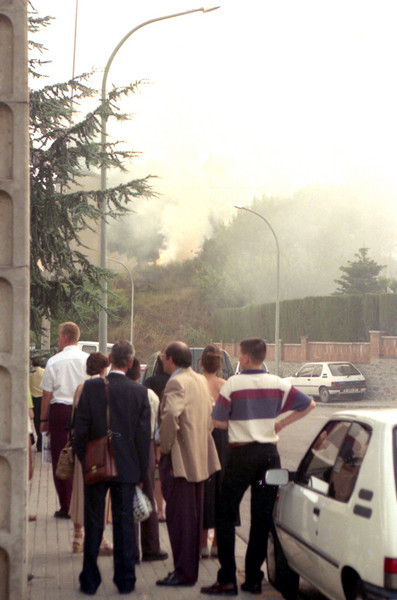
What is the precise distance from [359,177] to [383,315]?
136 ft

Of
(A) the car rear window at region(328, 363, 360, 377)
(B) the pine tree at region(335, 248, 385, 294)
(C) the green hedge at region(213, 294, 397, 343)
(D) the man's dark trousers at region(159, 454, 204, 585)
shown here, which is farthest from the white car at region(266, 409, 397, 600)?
(B) the pine tree at region(335, 248, 385, 294)

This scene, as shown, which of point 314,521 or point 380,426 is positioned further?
point 314,521

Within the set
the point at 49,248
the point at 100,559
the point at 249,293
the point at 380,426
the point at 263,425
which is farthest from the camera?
the point at 249,293

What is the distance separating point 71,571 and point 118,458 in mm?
1303

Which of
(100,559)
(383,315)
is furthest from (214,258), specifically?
(100,559)

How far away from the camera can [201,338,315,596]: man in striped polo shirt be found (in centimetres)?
578

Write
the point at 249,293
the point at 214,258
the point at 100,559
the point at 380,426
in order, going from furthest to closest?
the point at 214,258 < the point at 249,293 < the point at 100,559 < the point at 380,426

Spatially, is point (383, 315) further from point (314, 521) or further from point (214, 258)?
point (214, 258)

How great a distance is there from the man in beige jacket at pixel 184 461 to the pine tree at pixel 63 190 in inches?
384

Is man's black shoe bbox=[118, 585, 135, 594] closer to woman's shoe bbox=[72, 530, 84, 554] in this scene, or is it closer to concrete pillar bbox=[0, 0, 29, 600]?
concrete pillar bbox=[0, 0, 29, 600]

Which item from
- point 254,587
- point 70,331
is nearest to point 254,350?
point 254,587

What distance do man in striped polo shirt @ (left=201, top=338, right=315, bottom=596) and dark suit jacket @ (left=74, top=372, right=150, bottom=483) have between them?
491 mm

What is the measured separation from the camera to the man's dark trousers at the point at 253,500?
578 cm

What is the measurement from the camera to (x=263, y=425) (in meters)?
5.80
